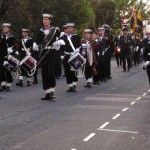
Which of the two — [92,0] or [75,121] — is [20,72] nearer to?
[75,121]

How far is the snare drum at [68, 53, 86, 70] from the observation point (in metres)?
15.0

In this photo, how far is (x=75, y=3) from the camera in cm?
3108

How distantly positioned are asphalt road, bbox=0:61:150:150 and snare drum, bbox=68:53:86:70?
78 cm

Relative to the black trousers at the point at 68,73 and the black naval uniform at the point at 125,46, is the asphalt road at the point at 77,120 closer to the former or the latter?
the black trousers at the point at 68,73

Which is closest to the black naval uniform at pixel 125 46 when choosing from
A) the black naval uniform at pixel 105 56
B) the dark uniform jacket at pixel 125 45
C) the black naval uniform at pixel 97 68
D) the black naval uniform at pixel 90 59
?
the dark uniform jacket at pixel 125 45

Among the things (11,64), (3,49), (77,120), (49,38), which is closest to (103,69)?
(11,64)

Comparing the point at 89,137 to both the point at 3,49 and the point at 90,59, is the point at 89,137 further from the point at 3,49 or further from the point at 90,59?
the point at 90,59

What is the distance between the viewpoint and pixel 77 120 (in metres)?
9.74

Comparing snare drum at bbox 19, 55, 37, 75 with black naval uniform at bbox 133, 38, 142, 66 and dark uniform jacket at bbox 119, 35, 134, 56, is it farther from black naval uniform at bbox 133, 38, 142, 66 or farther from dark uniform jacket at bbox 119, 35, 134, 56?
black naval uniform at bbox 133, 38, 142, 66

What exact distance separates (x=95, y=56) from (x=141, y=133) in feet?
30.4

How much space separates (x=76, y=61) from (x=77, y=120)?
5.49 meters

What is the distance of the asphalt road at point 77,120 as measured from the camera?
7.75m

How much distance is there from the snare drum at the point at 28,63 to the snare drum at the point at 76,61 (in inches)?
60.6

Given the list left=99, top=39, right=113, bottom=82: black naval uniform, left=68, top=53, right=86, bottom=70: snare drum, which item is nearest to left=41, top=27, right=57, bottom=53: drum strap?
left=68, top=53, right=86, bottom=70: snare drum
